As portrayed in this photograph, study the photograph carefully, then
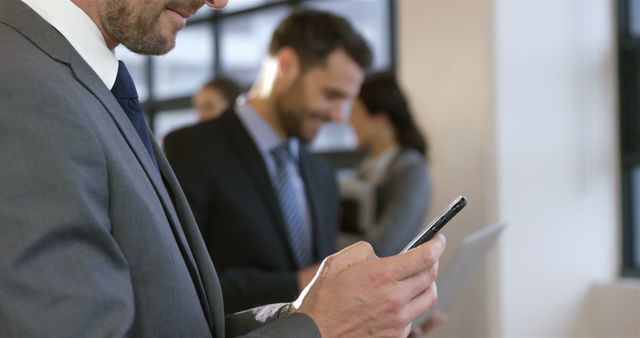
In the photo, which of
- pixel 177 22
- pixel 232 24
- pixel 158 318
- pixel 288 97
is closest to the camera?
pixel 158 318

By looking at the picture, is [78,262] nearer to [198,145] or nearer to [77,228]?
[77,228]

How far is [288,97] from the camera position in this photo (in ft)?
7.88

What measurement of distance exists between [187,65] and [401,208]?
2.94 m

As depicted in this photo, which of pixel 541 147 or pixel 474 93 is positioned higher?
pixel 474 93

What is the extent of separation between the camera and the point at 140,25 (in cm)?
108

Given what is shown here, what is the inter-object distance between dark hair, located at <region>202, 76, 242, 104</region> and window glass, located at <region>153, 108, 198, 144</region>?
3.07 feet

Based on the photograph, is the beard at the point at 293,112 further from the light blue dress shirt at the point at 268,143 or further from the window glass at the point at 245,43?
the window glass at the point at 245,43

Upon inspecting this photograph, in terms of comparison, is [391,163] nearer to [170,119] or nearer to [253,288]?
[253,288]

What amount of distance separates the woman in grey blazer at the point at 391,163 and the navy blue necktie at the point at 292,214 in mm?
402

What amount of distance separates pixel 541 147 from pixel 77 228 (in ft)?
8.43

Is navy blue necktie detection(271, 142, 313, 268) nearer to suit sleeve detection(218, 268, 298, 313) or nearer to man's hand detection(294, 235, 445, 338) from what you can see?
suit sleeve detection(218, 268, 298, 313)

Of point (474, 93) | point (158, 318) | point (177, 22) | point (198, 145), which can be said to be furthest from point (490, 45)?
point (158, 318)

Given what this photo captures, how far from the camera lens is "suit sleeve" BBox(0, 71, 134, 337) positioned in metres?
0.82

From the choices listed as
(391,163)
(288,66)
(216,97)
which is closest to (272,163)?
(288,66)
